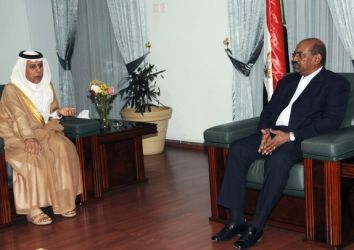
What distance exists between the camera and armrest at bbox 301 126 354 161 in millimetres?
3072

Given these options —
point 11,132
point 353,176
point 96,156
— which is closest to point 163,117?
point 96,156

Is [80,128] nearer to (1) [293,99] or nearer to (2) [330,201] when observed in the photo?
(1) [293,99]

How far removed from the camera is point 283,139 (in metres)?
3.48

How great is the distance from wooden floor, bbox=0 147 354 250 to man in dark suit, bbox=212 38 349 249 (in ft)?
0.56

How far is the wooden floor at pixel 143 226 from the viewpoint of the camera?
3.47 m

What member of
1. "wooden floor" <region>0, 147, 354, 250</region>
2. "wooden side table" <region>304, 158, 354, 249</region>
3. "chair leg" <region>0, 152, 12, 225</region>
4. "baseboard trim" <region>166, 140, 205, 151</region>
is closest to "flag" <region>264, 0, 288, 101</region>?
"wooden floor" <region>0, 147, 354, 250</region>

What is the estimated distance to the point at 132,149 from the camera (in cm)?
491

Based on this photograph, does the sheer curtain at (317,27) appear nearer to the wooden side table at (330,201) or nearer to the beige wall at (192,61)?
the beige wall at (192,61)

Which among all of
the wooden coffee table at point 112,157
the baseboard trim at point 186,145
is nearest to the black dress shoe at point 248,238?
the wooden coffee table at point 112,157

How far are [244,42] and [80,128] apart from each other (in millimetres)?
1921

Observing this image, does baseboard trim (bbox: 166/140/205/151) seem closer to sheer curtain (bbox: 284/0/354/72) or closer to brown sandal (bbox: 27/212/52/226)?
sheer curtain (bbox: 284/0/354/72)

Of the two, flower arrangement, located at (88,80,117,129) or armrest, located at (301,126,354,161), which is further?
flower arrangement, located at (88,80,117,129)

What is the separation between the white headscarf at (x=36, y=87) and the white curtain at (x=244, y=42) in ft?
6.35

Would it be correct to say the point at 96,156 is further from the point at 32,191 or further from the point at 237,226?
the point at 237,226
